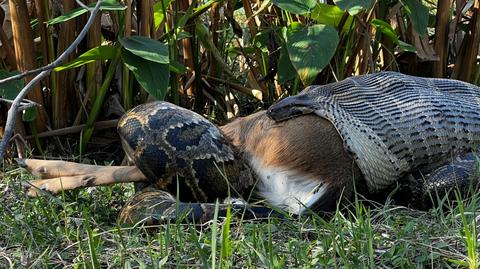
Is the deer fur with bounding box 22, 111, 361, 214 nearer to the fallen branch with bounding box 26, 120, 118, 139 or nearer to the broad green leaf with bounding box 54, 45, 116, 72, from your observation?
the broad green leaf with bounding box 54, 45, 116, 72

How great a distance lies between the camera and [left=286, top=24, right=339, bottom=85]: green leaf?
394cm

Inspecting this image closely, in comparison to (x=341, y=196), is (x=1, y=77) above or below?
above

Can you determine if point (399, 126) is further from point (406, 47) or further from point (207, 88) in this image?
point (207, 88)

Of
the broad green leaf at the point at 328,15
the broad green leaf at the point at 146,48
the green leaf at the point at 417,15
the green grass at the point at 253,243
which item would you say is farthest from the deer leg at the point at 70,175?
the green leaf at the point at 417,15

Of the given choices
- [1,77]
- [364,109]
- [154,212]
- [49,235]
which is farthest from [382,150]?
[1,77]

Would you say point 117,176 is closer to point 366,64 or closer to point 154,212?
point 154,212

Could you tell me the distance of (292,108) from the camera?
355 cm

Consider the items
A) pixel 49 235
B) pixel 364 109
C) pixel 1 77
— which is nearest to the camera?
pixel 49 235

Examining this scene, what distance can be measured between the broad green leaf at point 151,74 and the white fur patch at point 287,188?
607 millimetres

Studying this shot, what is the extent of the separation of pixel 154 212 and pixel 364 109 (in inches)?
41.1

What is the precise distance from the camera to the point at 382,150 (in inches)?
136

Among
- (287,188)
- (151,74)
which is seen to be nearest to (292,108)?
(287,188)

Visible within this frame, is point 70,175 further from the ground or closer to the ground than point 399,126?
closer to the ground

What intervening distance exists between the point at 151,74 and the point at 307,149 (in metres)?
0.83
